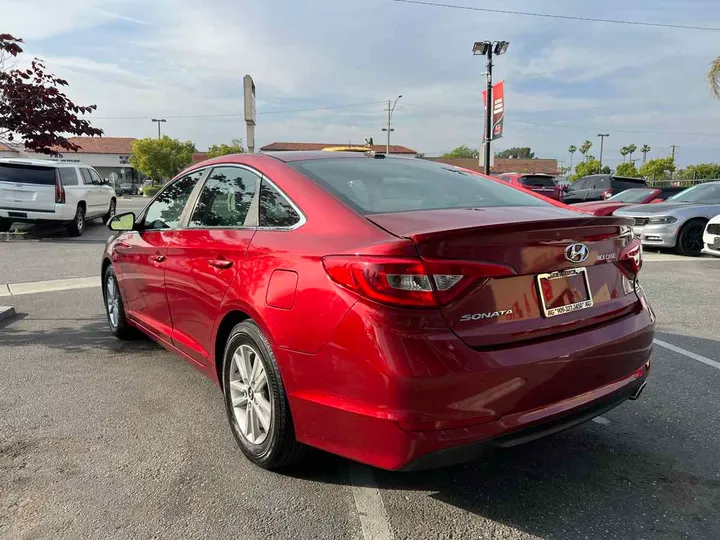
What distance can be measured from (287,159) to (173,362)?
217 centimetres

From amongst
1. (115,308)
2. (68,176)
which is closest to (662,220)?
(115,308)

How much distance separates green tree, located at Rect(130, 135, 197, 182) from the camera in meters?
64.4

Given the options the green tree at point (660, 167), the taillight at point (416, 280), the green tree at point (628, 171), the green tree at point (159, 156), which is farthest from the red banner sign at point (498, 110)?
the green tree at point (159, 156)

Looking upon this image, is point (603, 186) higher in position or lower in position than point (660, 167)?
lower

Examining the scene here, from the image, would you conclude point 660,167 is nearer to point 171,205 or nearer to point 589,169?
point 589,169

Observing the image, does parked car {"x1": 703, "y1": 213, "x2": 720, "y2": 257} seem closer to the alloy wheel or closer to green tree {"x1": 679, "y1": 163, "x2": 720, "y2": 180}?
the alloy wheel

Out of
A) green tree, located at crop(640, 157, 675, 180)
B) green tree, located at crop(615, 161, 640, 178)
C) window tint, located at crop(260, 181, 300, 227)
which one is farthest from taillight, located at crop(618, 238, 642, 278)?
green tree, located at crop(615, 161, 640, 178)

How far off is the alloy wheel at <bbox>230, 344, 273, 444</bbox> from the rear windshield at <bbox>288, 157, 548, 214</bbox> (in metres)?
0.92

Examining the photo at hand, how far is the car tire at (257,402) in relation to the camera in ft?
8.24

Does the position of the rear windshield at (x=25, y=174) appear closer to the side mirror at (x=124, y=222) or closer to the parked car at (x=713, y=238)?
the side mirror at (x=124, y=222)

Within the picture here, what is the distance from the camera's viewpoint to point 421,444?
2.04 m

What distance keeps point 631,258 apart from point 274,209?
69.8 inches

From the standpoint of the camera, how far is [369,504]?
97.7 inches

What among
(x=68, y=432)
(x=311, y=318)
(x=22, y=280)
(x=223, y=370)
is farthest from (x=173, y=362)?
(x=22, y=280)
